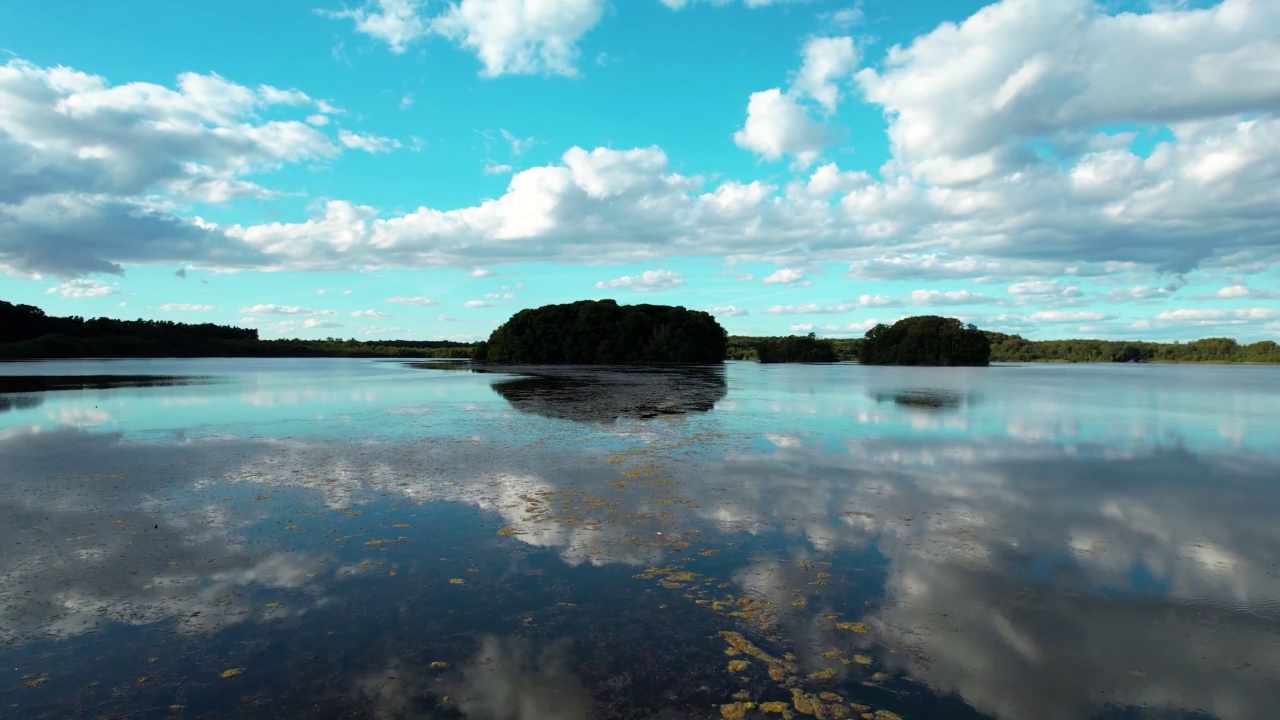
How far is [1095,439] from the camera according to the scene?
54.3 feet

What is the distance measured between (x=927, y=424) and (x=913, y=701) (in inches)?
641

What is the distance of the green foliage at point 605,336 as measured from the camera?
96.9 metres

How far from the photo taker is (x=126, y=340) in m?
107

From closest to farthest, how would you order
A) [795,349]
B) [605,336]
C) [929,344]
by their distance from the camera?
[605,336] → [929,344] → [795,349]

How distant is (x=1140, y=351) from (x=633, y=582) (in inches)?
6777

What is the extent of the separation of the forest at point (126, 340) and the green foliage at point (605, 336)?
183ft

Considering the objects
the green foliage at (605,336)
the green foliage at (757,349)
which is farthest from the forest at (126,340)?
the green foliage at (757,349)

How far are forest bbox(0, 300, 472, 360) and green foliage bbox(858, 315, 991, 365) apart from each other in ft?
332

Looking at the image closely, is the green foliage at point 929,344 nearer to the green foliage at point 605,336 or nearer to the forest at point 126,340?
the green foliage at point 605,336

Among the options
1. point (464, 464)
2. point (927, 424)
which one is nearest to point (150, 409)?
point (464, 464)

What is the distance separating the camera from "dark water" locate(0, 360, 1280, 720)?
438 cm

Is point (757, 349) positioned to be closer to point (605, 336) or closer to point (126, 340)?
point (605, 336)

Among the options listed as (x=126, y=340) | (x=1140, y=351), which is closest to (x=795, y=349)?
(x=1140, y=351)

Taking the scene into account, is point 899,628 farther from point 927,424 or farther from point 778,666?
point 927,424
